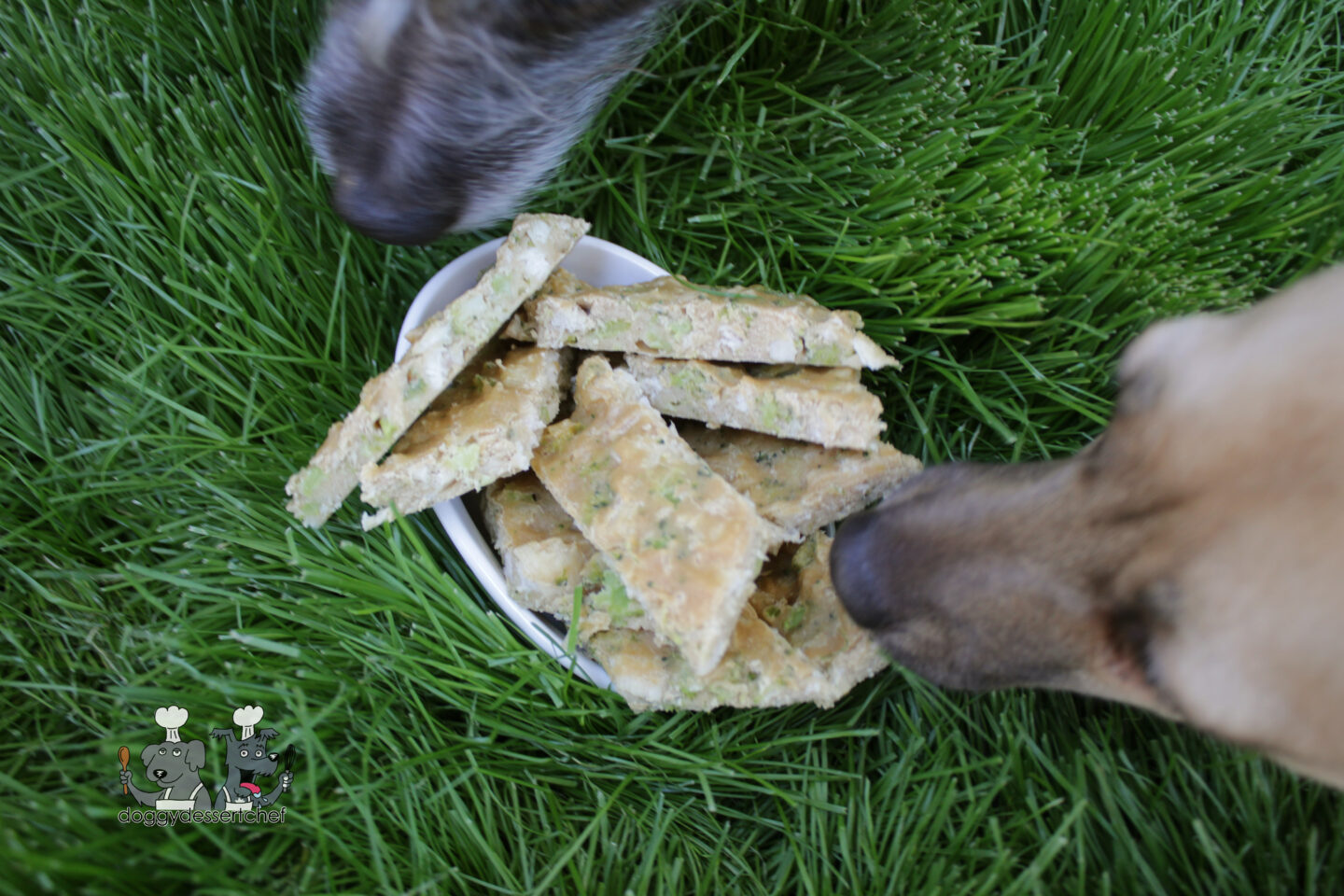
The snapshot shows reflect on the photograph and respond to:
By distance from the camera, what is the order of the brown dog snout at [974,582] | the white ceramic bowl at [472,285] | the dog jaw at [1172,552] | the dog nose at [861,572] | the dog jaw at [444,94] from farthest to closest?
the white ceramic bowl at [472,285]
the dog jaw at [444,94]
the dog nose at [861,572]
the brown dog snout at [974,582]
the dog jaw at [1172,552]

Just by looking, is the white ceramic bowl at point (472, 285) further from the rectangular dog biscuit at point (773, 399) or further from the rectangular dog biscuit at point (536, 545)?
the rectangular dog biscuit at point (773, 399)

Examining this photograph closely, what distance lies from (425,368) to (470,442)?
0.15 metres

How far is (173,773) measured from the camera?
4.25ft

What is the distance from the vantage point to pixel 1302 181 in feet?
6.46

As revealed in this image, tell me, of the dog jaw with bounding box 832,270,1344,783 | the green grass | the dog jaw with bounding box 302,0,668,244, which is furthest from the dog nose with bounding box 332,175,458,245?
the dog jaw with bounding box 832,270,1344,783

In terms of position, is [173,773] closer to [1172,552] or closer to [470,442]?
[470,442]

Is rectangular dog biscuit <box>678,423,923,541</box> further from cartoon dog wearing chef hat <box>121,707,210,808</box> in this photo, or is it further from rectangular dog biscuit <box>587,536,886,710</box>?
cartoon dog wearing chef hat <box>121,707,210,808</box>

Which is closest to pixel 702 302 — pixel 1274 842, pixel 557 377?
pixel 557 377

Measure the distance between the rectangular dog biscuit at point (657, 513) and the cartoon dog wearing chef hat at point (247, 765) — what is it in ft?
2.01

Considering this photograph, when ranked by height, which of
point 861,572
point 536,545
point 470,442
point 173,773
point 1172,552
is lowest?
point 173,773

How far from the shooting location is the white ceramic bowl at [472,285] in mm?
1472

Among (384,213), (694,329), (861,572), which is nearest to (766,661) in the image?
(861,572)

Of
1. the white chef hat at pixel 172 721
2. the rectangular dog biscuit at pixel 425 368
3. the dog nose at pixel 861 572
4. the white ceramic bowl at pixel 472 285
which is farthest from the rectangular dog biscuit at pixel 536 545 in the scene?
the white chef hat at pixel 172 721

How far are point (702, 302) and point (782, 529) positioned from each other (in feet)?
1.41
